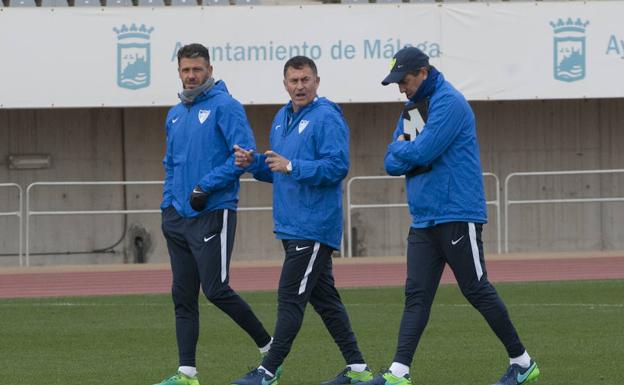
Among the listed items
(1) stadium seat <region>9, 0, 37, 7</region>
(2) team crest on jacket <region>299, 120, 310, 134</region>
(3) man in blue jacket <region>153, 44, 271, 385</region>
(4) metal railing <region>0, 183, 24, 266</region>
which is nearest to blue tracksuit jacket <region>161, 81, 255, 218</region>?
(3) man in blue jacket <region>153, 44, 271, 385</region>

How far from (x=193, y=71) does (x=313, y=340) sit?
3532 mm

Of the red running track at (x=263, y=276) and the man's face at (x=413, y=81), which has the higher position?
the man's face at (x=413, y=81)

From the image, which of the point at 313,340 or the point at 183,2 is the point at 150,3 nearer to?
the point at 183,2

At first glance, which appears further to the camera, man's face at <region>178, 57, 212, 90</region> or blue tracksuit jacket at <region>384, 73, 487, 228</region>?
man's face at <region>178, 57, 212, 90</region>

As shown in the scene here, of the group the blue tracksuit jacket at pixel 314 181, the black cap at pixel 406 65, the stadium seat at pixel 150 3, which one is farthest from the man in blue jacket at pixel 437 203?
the stadium seat at pixel 150 3

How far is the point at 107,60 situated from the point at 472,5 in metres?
5.48

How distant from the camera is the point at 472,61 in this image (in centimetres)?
2186

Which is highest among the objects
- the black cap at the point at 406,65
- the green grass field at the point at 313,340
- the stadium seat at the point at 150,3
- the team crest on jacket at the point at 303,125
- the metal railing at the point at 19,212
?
A: the stadium seat at the point at 150,3

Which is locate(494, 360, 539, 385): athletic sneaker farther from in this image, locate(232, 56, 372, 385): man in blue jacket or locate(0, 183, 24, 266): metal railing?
locate(0, 183, 24, 266): metal railing

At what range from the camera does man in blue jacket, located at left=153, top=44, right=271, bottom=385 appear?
915cm

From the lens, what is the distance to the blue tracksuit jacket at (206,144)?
918 cm

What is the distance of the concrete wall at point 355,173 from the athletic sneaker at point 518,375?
47.2 ft

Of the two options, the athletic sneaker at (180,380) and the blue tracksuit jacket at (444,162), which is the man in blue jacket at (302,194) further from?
the blue tracksuit jacket at (444,162)

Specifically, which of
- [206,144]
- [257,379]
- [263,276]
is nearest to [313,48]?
[263,276]
